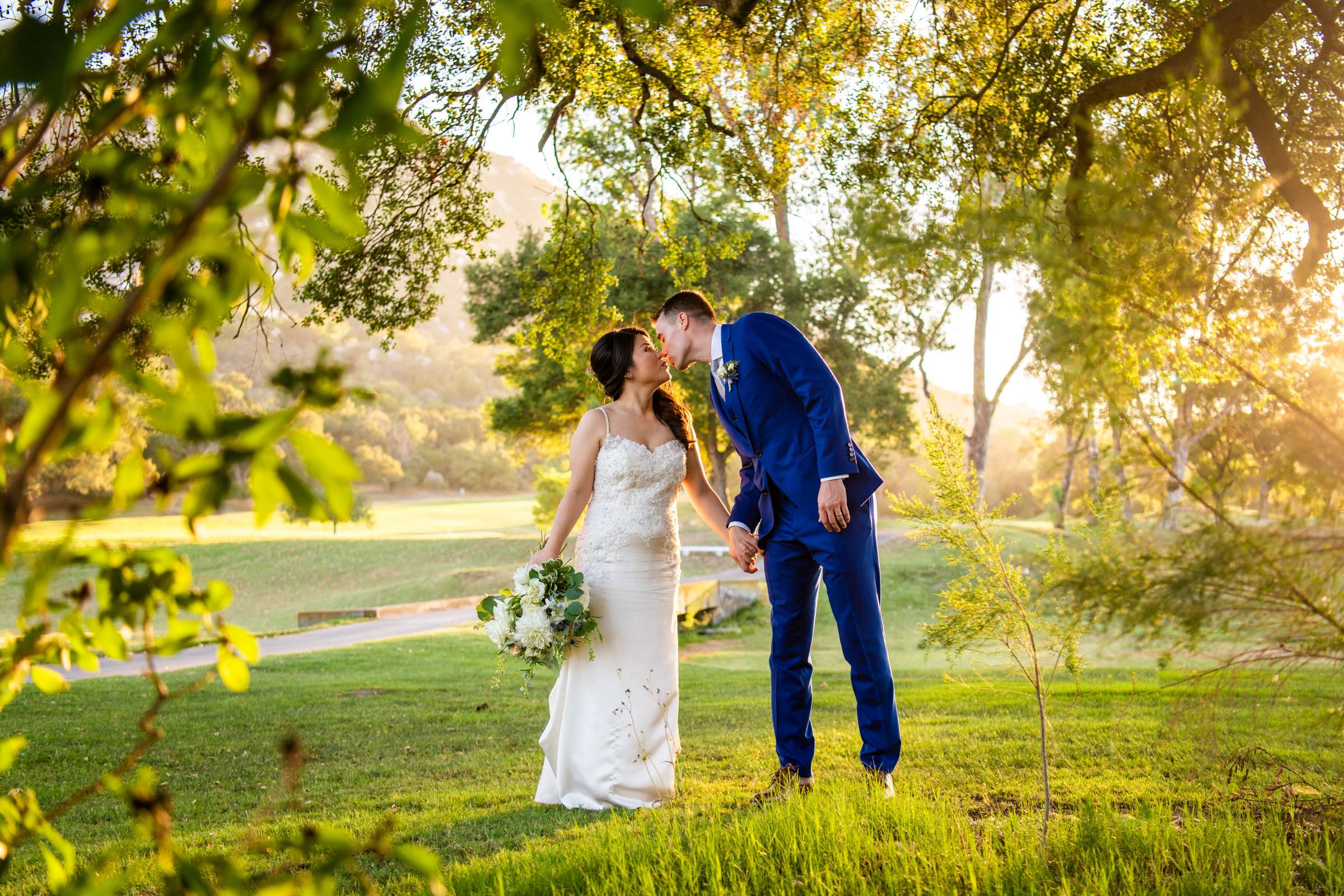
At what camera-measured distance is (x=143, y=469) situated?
1018mm

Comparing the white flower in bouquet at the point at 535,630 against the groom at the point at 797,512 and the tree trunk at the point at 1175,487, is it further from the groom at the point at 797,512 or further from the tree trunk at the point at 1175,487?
the tree trunk at the point at 1175,487

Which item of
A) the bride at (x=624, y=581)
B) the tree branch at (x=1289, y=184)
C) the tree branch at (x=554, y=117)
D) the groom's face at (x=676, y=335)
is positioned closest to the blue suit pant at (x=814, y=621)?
the bride at (x=624, y=581)

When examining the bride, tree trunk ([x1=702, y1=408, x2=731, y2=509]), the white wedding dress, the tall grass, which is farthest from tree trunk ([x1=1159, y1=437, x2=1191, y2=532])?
tree trunk ([x1=702, y1=408, x2=731, y2=509])

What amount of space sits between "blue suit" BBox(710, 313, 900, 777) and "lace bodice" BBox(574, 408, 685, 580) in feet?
1.56

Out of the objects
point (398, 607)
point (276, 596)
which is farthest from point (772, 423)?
point (276, 596)

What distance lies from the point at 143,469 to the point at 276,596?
31.9 metres

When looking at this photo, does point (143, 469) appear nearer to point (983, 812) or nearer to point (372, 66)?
point (983, 812)

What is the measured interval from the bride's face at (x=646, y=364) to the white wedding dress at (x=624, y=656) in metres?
0.34

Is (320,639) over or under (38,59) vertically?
under

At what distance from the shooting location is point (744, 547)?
190 inches

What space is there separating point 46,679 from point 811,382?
3592mm

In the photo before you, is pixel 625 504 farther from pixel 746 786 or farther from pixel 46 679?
pixel 46 679

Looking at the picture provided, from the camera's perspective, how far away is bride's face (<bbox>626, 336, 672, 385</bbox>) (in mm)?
5250

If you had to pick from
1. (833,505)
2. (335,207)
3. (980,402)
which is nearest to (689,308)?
(833,505)
